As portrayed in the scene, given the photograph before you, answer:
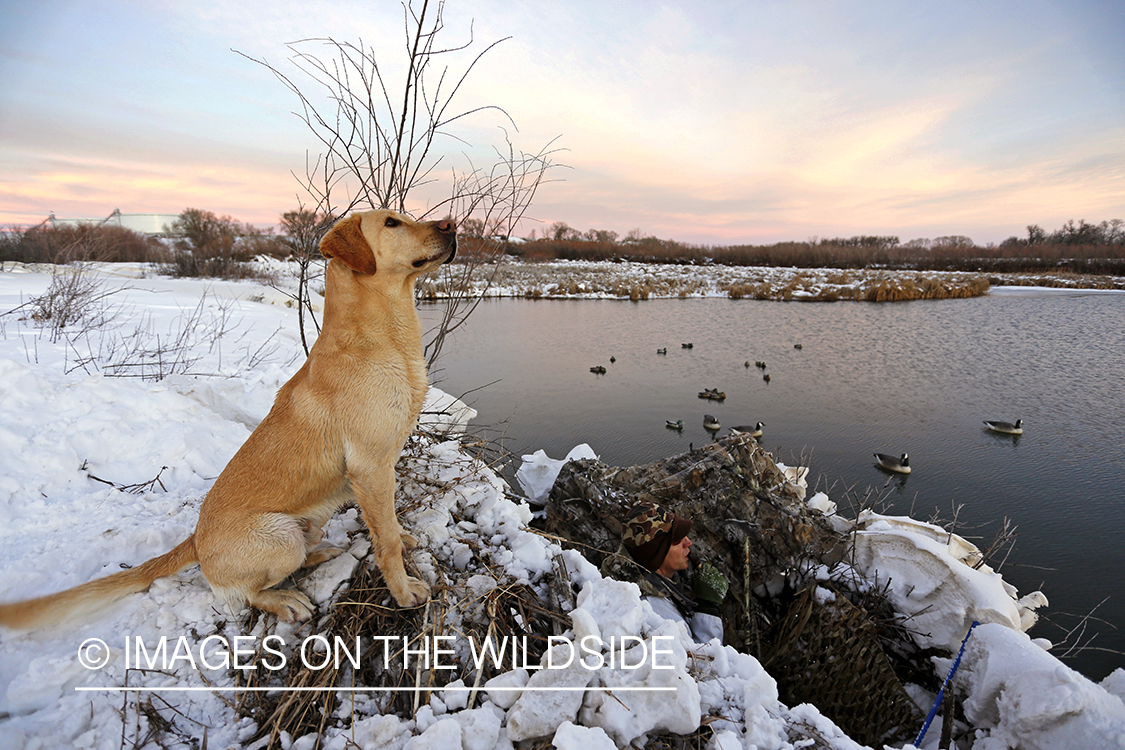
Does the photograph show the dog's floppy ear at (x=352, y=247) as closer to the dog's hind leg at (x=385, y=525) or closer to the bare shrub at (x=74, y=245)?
the dog's hind leg at (x=385, y=525)

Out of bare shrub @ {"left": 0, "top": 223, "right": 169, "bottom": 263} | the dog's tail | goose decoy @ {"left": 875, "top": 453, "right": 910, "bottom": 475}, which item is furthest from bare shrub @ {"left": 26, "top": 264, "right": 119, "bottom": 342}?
goose decoy @ {"left": 875, "top": 453, "right": 910, "bottom": 475}

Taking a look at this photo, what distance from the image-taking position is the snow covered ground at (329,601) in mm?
1711

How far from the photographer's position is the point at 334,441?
6.92ft

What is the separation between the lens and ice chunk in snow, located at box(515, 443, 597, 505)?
16.6 feet

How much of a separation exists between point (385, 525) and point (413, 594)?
41cm

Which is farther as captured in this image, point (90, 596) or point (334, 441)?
point (334, 441)

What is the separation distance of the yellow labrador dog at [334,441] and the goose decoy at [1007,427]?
10333 millimetres

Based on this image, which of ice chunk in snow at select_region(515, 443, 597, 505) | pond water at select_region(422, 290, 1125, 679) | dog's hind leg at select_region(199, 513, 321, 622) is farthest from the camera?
pond water at select_region(422, 290, 1125, 679)

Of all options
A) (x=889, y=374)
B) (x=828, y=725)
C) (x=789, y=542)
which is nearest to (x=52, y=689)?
(x=828, y=725)

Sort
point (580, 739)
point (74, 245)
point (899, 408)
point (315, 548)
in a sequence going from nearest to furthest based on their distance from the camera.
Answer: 1. point (580, 739)
2. point (315, 548)
3. point (74, 245)
4. point (899, 408)

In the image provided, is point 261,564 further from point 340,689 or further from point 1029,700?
point 1029,700

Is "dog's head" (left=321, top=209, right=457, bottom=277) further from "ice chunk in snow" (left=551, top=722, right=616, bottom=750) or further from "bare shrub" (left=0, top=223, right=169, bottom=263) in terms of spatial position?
"bare shrub" (left=0, top=223, right=169, bottom=263)

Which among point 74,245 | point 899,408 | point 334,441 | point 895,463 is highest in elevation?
point 74,245

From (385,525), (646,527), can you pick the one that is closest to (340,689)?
(385,525)
